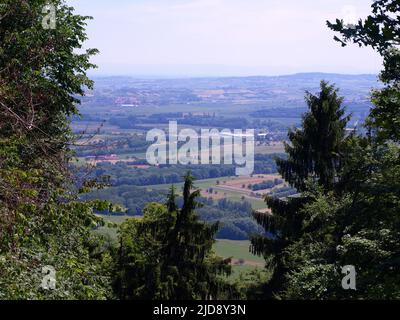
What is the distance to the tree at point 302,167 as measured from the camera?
1850cm

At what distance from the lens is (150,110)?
186 m

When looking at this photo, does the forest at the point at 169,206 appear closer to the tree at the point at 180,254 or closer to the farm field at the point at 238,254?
the tree at the point at 180,254

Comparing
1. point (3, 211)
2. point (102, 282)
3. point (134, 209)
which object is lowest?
point (134, 209)

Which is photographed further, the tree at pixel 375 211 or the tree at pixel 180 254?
the tree at pixel 180 254

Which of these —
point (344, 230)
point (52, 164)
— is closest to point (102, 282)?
point (52, 164)

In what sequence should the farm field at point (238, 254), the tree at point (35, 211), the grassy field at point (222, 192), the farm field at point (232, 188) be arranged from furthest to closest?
the farm field at point (232, 188)
the grassy field at point (222, 192)
the farm field at point (238, 254)
the tree at point (35, 211)

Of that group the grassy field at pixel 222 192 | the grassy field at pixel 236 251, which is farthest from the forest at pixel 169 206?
the grassy field at pixel 222 192

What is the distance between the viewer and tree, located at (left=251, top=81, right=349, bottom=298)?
18500mm

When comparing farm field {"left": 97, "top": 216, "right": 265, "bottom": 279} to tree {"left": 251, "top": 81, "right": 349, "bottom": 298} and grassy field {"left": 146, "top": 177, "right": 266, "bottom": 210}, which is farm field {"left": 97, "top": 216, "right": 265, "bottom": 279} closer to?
grassy field {"left": 146, "top": 177, "right": 266, "bottom": 210}

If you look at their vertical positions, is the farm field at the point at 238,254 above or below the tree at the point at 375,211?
below

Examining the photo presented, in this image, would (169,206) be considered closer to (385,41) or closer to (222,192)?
(385,41)

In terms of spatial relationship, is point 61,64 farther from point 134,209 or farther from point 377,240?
point 134,209

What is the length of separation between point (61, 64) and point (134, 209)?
57.2m

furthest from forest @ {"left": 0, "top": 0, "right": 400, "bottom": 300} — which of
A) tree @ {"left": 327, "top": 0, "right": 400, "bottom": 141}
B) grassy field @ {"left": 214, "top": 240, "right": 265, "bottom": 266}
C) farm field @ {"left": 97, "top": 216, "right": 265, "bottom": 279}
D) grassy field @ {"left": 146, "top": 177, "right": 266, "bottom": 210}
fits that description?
grassy field @ {"left": 146, "top": 177, "right": 266, "bottom": 210}
